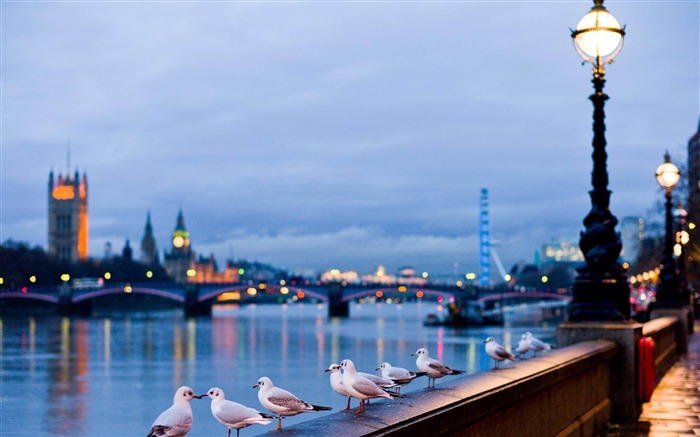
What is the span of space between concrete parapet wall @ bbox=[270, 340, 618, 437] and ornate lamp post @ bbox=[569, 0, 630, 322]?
45.2 inches

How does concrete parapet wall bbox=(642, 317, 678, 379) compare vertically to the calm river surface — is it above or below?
above

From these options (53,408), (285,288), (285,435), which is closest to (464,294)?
(285,288)

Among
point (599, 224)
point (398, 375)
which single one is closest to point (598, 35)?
point (599, 224)

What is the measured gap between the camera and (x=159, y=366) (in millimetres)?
58188

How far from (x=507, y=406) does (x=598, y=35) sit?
6.65 m

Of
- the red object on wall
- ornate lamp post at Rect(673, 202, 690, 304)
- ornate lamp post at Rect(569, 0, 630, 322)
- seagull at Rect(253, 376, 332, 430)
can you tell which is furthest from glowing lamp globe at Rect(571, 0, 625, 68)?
ornate lamp post at Rect(673, 202, 690, 304)

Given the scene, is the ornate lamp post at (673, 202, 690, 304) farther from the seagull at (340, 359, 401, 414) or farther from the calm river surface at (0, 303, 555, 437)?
the seagull at (340, 359, 401, 414)

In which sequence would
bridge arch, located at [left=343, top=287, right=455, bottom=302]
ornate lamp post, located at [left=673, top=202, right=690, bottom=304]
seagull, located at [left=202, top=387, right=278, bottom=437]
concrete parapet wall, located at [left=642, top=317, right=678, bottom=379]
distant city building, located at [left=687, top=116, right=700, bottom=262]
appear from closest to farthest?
seagull, located at [left=202, top=387, right=278, bottom=437] < concrete parapet wall, located at [left=642, top=317, right=678, bottom=379] < ornate lamp post, located at [left=673, top=202, right=690, bottom=304] < distant city building, located at [left=687, top=116, right=700, bottom=262] < bridge arch, located at [left=343, top=287, right=455, bottom=302]

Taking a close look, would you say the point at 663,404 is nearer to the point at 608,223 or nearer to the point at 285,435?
the point at 608,223

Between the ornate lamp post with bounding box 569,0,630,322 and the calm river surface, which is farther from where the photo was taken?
the calm river surface

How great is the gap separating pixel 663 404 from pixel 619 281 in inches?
73.9

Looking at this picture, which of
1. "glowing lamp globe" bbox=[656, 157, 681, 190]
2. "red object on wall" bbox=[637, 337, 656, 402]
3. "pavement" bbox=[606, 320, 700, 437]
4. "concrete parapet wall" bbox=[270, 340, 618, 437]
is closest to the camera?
"concrete parapet wall" bbox=[270, 340, 618, 437]

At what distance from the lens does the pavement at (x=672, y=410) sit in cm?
1112

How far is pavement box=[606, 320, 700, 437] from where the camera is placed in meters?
11.1
